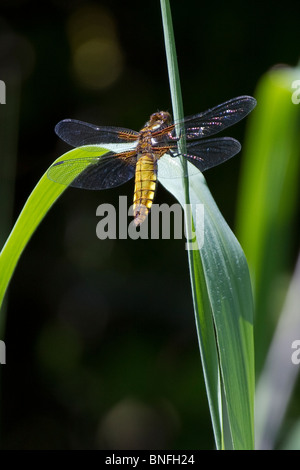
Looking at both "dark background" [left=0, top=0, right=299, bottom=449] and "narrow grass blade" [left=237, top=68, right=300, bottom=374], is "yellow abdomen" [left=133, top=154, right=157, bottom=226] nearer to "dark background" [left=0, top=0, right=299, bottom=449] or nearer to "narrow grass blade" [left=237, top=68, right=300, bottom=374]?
"narrow grass blade" [left=237, top=68, right=300, bottom=374]

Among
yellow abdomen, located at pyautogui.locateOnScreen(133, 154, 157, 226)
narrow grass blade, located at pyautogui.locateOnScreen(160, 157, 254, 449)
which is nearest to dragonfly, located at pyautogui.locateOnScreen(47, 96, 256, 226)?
yellow abdomen, located at pyautogui.locateOnScreen(133, 154, 157, 226)

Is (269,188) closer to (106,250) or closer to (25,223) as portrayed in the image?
(25,223)

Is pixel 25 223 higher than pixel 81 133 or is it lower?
lower

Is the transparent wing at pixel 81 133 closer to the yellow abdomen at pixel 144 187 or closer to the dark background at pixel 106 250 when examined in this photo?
the yellow abdomen at pixel 144 187

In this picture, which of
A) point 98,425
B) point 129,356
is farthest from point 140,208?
point 98,425

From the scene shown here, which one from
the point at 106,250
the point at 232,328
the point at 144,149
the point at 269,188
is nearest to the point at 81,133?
the point at 144,149

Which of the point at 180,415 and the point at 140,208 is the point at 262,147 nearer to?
the point at 140,208
